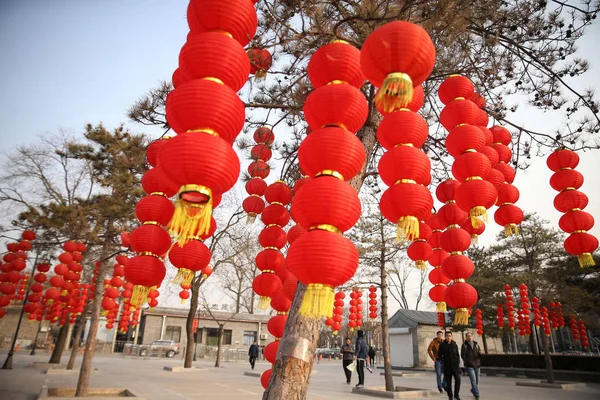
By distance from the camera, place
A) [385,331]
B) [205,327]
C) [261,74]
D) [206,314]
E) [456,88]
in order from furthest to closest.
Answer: [206,314], [205,327], [385,331], [261,74], [456,88]

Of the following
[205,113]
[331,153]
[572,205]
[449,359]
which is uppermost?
[572,205]

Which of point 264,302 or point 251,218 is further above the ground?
point 251,218

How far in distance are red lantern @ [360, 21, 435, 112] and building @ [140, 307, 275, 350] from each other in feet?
104

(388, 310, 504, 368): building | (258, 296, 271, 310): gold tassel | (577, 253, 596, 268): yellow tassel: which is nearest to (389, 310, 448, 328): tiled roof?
(388, 310, 504, 368): building

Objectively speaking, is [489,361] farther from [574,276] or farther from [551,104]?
[551,104]

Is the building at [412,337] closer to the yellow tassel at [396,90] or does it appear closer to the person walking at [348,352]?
the person walking at [348,352]

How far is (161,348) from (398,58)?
31892 mm

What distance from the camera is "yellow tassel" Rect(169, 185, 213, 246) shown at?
218 cm

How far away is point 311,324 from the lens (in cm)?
325

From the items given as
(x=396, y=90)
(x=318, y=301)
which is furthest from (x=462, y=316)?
(x=396, y=90)

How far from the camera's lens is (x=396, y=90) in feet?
8.25

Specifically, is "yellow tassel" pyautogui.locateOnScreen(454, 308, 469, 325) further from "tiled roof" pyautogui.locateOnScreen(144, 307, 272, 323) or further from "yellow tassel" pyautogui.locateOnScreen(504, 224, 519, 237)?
"tiled roof" pyautogui.locateOnScreen(144, 307, 272, 323)

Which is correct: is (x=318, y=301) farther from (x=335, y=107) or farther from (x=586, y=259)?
(x=586, y=259)

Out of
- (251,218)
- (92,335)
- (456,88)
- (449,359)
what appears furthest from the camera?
(92,335)
